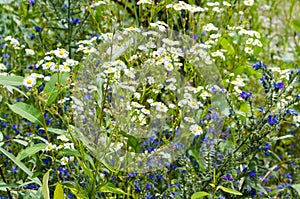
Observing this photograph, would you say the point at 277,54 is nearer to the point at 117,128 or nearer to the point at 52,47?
the point at 52,47

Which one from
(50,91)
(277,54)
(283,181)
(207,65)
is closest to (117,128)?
(50,91)

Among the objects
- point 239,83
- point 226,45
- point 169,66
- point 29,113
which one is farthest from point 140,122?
point 226,45

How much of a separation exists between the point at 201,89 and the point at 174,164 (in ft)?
0.86

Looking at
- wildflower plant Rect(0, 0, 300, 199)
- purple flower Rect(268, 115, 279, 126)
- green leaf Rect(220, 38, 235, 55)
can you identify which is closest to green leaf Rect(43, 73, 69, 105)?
wildflower plant Rect(0, 0, 300, 199)

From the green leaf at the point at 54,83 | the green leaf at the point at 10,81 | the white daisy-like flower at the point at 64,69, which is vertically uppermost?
the white daisy-like flower at the point at 64,69

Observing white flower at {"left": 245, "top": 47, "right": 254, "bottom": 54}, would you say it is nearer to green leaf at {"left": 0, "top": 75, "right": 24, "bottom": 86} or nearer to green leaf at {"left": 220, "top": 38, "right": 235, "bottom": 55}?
green leaf at {"left": 220, "top": 38, "right": 235, "bottom": 55}

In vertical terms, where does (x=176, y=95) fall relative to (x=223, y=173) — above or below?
above

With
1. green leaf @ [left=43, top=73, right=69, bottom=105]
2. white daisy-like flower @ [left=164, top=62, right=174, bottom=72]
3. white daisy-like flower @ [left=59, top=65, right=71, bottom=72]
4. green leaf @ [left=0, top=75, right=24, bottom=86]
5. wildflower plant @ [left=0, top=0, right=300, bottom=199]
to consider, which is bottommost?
wildflower plant @ [left=0, top=0, right=300, bottom=199]

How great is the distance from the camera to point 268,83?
1.57 meters

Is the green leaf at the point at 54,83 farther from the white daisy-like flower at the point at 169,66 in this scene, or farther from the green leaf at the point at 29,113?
the white daisy-like flower at the point at 169,66

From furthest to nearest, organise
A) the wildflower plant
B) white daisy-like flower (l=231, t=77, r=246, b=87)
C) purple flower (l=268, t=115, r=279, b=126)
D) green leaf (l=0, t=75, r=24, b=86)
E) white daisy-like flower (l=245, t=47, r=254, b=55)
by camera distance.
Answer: white daisy-like flower (l=245, t=47, r=254, b=55), white daisy-like flower (l=231, t=77, r=246, b=87), purple flower (l=268, t=115, r=279, b=126), the wildflower plant, green leaf (l=0, t=75, r=24, b=86)

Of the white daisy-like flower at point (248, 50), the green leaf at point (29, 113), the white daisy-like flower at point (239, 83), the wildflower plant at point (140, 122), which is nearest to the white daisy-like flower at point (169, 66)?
the wildflower plant at point (140, 122)

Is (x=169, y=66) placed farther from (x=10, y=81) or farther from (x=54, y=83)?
(x=10, y=81)

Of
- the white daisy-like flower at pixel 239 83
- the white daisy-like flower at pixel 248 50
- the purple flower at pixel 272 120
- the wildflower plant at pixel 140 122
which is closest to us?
the wildflower plant at pixel 140 122
